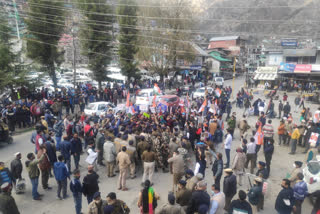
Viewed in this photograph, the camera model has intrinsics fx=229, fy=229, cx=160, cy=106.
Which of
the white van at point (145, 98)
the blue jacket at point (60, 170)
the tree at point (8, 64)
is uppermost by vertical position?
the tree at point (8, 64)

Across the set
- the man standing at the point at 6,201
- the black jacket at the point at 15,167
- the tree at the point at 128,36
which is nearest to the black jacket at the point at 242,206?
the man standing at the point at 6,201

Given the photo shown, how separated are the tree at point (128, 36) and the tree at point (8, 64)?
12.4m

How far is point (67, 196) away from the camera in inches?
300

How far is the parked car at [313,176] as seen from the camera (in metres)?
7.41

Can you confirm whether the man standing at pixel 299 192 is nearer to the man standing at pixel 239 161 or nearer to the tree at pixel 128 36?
the man standing at pixel 239 161

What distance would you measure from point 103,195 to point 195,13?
32.5 meters

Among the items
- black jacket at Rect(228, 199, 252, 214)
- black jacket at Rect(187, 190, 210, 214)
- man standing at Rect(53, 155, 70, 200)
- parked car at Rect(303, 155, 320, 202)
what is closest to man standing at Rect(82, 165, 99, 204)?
man standing at Rect(53, 155, 70, 200)

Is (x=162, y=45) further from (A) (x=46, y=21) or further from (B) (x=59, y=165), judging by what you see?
(B) (x=59, y=165)

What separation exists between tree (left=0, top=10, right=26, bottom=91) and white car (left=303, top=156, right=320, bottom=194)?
61.3 feet

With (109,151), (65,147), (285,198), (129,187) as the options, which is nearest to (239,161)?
(285,198)

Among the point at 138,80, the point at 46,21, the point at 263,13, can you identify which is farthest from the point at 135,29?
the point at 263,13

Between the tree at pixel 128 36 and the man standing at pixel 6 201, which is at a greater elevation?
the tree at pixel 128 36

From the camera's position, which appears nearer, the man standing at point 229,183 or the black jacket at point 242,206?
the black jacket at point 242,206

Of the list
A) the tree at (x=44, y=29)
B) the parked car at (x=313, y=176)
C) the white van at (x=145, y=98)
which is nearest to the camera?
the parked car at (x=313, y=176)
